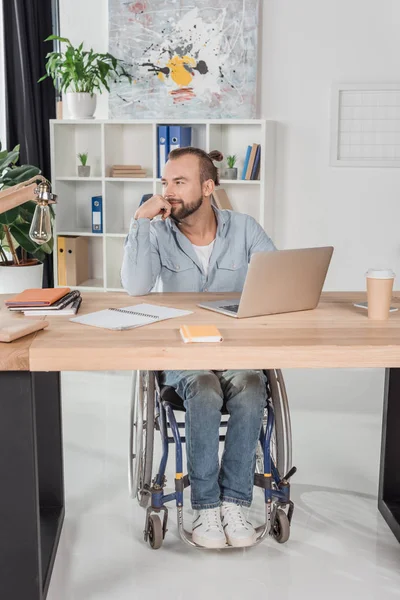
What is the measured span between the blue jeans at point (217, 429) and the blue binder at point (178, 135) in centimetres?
255

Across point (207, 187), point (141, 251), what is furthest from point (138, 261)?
point (207, 187)

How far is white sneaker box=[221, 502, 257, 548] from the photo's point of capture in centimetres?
219

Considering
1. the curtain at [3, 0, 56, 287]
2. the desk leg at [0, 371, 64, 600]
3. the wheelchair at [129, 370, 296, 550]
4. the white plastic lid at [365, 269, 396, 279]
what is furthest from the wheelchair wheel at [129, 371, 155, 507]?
the curtain at [3, 0, 56, 287]

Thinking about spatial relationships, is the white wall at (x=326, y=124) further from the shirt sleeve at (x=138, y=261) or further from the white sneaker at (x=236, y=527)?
the white sneaker at (x=236, y=527)

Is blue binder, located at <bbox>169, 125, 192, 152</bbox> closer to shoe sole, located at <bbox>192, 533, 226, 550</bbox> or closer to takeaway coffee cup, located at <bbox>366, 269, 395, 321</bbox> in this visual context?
takeaway coffee cup, located at <bbox>366, 269, 395, 321</bbox>

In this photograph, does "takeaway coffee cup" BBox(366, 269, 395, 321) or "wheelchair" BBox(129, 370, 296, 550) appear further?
"wheelchair" BBox(129, 370, 296, 550)

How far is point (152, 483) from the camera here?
7.35 feet

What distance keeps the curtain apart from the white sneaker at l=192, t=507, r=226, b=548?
328 cm

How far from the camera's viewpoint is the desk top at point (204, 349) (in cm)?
172

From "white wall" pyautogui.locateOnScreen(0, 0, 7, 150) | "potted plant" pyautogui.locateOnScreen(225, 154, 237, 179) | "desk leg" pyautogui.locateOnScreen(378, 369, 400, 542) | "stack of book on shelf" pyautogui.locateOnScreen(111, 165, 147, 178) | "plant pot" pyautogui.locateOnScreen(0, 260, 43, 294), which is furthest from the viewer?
"white wall" pyautogui.locateOnScreen(0, 0, 7, 150)

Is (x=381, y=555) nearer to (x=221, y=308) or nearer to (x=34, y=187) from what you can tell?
(x=221, y=308)

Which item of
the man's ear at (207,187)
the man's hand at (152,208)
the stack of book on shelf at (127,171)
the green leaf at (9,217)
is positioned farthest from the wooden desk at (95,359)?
the stack of book on shelf at (127,171)

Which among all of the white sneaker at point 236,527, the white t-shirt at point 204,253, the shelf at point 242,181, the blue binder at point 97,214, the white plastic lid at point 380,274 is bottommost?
the white sneaker at point 236,527

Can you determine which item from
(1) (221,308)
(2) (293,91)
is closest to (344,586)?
(1) (221,308)
